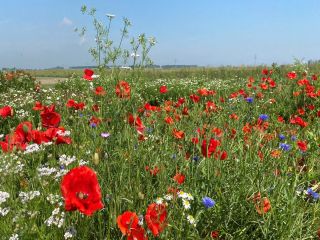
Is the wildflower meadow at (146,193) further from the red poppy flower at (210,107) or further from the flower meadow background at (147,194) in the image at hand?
the red poppy flower at (210,107)

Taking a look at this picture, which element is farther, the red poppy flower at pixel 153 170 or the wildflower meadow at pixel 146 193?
the red poppy flower at pixel 153 170

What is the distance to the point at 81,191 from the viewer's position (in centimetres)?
145

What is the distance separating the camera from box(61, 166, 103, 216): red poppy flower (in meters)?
1.40

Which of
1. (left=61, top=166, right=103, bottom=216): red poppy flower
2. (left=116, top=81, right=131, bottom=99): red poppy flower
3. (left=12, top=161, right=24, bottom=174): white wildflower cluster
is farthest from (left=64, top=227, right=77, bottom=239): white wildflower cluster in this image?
(left=116, top=81, right=131, bottom=99): red poppy flower

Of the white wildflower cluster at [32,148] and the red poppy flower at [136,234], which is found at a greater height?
the white wildflower cluster at [32,148]

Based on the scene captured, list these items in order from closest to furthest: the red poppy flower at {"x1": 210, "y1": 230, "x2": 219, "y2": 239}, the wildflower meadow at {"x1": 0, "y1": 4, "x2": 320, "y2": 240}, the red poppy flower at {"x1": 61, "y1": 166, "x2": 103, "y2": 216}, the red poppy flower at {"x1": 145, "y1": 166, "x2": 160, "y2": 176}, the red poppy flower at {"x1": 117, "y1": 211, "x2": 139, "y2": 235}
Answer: the red poppy flower at {"x1": 61, "y1": 166, "x2": 103, "y2": 216}
the red poppy flower at {"x1": 117, "y1": 211, "x2": 139, "y2": 235}
the wildflower meadow at {"x1": 0, "y1": 4, "x2": 320, "y2": 240}
the red poppy flower at {"x1": 210, "y1": 230, "x2": 219, "y2": 239}
the red poppy flower at {"x1": 145, "y1": 166, "x2": 160, "y2": 176}

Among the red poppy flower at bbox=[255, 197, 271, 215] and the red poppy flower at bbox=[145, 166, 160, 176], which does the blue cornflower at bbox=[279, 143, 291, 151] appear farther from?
the red poppy flower at bbox=[145, 166, 160, 176]

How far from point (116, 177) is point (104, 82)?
127 inches

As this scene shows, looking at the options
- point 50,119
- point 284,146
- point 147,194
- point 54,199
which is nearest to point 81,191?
point 54,199

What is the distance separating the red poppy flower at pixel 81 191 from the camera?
1.40 m

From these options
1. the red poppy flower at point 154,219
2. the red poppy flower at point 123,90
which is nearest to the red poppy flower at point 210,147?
the red poppy flower at point 154,219

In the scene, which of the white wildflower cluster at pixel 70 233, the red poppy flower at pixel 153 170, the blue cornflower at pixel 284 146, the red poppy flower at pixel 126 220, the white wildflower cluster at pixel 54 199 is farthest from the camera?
the blue cornflower at pixel 284 146

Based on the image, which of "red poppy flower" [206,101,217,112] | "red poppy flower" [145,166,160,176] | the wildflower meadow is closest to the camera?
the wildflower meadow

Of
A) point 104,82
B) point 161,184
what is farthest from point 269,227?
point 104,82
